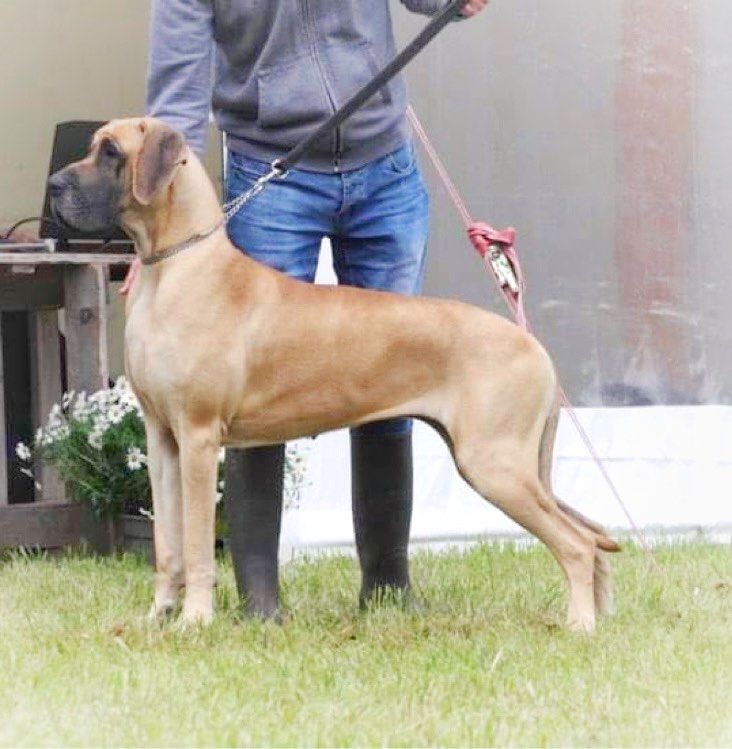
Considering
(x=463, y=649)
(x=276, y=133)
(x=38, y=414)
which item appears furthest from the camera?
(x=38, y=414)

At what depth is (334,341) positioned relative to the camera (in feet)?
15.9

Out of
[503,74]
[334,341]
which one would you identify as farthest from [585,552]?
[503,74]

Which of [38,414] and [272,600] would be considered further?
[38,414]

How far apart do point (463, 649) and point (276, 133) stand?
1.49 m

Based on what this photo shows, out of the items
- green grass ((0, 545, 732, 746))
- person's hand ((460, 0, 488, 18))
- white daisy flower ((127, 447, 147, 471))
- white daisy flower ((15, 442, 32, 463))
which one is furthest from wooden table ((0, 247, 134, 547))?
person's hand ((460, 0, 488, 18))

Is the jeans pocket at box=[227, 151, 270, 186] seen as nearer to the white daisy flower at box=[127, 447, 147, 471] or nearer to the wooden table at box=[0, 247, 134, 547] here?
the wooden table at box=[0, 247, 134, 547]

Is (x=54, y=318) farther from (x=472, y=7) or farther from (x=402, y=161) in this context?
(x=472, y=7)

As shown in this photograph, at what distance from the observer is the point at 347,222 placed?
A: 202 inches

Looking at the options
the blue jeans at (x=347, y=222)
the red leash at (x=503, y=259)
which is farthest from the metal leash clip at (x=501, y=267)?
the blue jeans at (x=347, y=222)

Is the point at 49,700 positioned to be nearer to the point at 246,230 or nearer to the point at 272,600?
the point at 272,600

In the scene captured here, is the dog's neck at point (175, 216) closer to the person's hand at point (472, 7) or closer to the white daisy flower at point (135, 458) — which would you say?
the person's hand at point (472, 7)

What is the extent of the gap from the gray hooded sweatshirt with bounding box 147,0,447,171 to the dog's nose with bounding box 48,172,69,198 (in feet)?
1.25

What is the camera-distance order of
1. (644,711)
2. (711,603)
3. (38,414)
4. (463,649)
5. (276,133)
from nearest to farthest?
(644,711) → (463,649) → (276,133) → (711,603) → (38,414)

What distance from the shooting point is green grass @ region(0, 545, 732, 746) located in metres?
3.85
